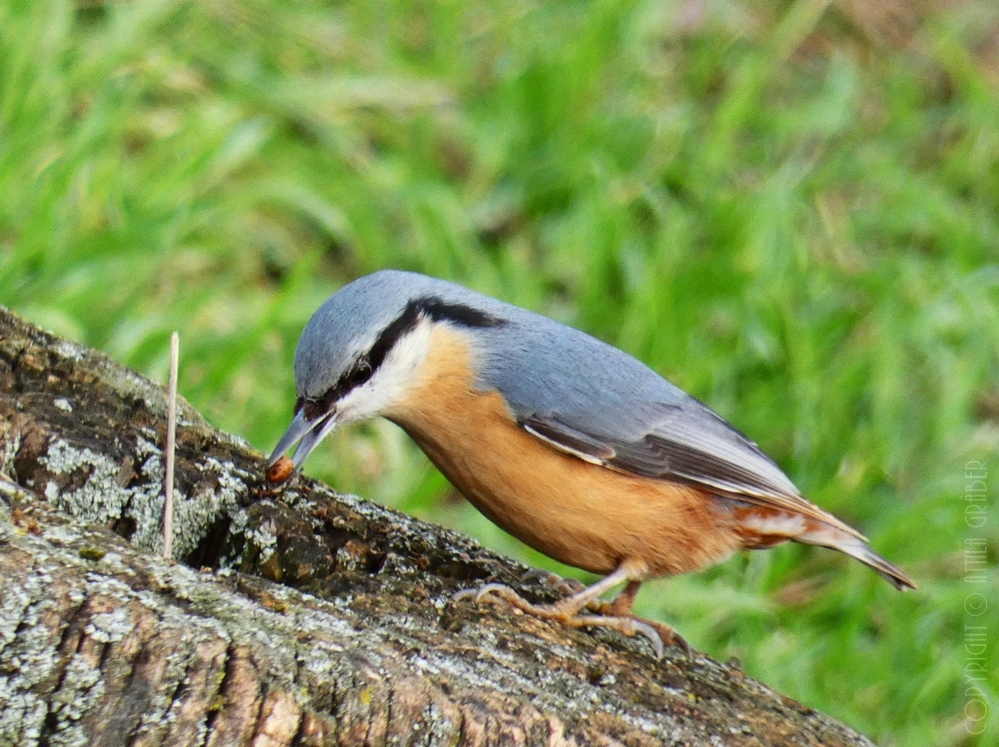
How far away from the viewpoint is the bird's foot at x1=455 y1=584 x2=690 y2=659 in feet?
8.18

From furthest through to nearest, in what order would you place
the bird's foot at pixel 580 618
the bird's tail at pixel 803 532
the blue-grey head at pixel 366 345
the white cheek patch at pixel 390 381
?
1. the bird's tail at pixel 803 532
2. the white cheek patch at pixel 390 381
3. the blue-grey head at pixel 366 345
4. the bird's foot at pixel 580 618

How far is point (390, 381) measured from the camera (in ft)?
10.4

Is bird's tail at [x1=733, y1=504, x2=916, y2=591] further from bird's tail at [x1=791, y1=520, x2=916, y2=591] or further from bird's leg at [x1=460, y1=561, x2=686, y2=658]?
bird's leg at [x1=460, y1=561, x2=686, y2=658]

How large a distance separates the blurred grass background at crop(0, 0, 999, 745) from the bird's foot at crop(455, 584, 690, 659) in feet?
4.91

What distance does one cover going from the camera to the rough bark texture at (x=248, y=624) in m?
1.69

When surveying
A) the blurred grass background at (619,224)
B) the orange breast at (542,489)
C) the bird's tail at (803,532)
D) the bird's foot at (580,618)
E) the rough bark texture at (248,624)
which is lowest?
the rough bark texture at (248,624)

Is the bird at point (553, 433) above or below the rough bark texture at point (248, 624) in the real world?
above

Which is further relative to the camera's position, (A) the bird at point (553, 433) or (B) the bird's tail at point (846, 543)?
(B) the bird's tail at point (846, 543)

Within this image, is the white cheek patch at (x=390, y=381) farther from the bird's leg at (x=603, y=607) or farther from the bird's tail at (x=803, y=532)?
the bird's tail at (x=803, y=532)

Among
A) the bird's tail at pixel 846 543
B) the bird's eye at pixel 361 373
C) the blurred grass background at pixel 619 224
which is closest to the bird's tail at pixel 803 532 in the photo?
the bird's tail at pixel 846 543

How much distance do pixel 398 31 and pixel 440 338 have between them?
3387 millimetres

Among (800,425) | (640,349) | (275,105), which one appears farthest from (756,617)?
(275,105)

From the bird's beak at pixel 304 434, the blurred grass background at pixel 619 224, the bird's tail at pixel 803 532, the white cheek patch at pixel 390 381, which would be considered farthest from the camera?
the blurred grass background at pixel 619 224

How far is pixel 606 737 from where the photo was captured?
78.7 inches
